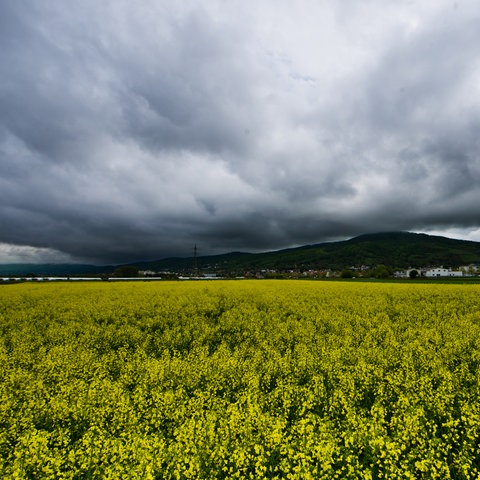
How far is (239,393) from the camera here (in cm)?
951

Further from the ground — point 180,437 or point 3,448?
point 180,437

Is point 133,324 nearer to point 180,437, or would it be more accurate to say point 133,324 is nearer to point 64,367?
point 64,367

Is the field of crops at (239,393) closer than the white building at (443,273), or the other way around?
the field of crops at (239,393)

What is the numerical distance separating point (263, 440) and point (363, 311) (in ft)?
64.4

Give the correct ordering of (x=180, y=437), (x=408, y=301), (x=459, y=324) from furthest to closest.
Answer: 1. (x=408, y=301)
2. (x=459, y=324)
3. (x=180, y=437)

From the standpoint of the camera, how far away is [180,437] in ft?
20.5

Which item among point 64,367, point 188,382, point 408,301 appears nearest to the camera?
point 188,382

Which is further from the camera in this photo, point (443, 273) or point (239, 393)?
point (443, 273)

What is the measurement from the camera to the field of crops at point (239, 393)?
578cm

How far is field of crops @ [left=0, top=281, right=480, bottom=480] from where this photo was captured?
5777mm

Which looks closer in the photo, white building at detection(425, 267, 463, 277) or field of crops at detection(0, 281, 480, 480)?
field of crops at detection(0, 281, 480, 480)

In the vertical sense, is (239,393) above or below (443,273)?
below

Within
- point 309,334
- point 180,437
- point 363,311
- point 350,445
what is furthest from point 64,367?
point 363,311

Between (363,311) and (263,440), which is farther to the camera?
(363,311)
